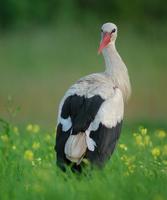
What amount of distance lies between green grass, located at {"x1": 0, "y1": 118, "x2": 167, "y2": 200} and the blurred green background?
305 inches

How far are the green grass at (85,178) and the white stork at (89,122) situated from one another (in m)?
0.15

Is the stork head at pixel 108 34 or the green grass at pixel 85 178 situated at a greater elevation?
the stork head at pixel 108 34

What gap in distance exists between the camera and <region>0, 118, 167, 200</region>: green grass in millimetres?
7059

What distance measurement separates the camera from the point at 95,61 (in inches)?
860

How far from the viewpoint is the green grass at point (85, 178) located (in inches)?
278

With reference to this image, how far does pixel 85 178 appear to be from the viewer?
766cm

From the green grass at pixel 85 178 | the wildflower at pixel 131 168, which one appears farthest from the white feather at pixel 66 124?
the wildflower at pixel 131 168

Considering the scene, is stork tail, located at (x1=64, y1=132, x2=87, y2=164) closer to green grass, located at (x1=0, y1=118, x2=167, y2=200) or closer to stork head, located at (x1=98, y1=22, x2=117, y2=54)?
green grass, located at (x1=0, y1=118, x2=167, y2=200)

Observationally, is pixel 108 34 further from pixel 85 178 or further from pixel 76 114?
pixel 85 178

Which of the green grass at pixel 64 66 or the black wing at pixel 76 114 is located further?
the green grass at pixel 64 66

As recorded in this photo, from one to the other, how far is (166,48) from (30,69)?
3.52 metres

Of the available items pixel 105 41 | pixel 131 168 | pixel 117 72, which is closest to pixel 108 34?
pixel 105 41

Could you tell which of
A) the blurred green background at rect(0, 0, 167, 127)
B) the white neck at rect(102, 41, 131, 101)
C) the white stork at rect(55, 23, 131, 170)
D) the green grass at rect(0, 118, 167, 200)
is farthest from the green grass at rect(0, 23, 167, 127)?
the white stork at rect(55, 23, 131, 170)

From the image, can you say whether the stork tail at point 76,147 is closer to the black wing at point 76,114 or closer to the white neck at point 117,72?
the black wing at point 76,114
